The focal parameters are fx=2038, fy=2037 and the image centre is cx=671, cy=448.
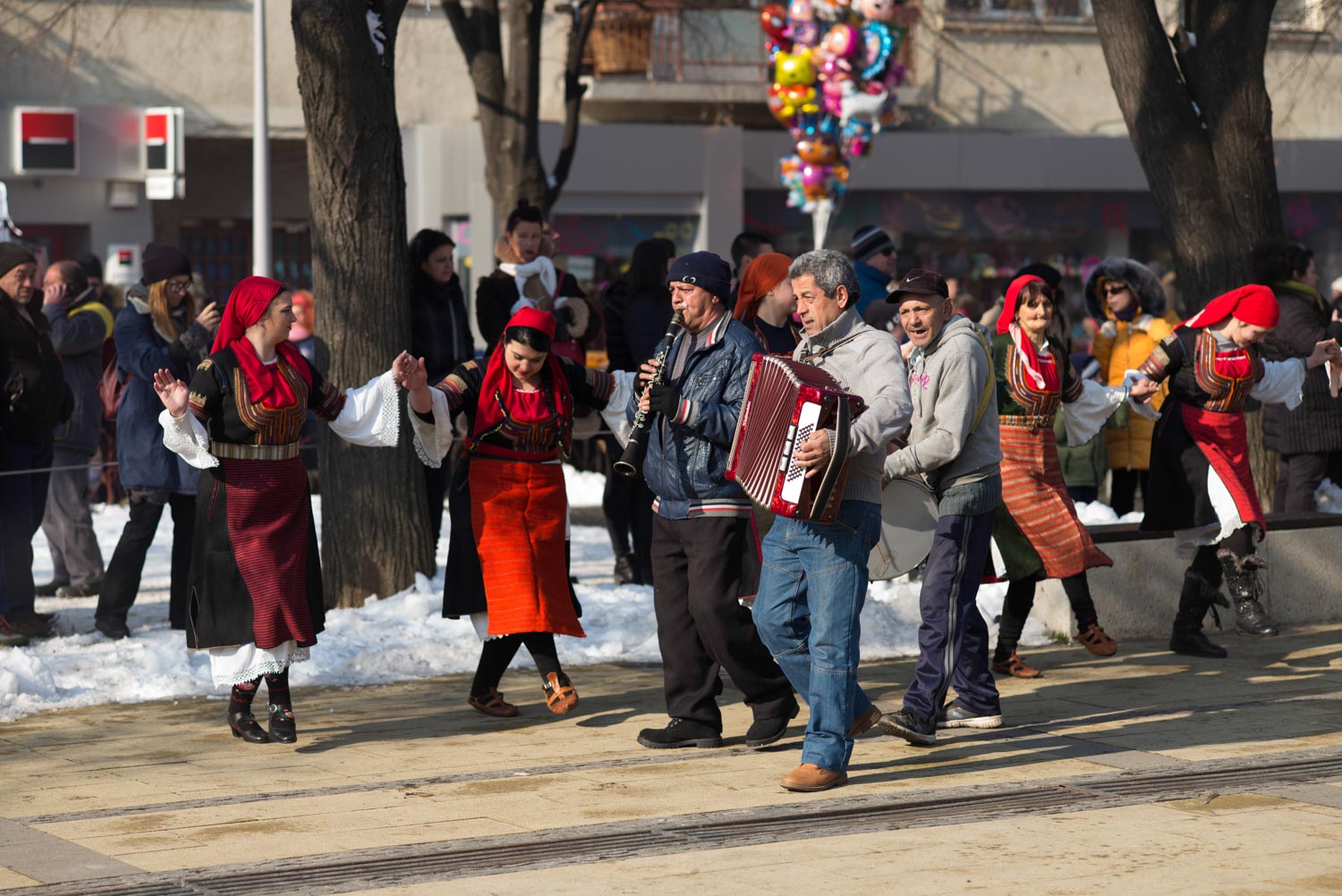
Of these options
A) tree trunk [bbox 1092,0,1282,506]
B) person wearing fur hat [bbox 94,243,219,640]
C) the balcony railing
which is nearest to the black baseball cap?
person wearing fur hat [bbox 94,243,219,640]

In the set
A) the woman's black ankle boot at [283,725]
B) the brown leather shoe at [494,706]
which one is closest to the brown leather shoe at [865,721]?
the brown leather shoe at [494,706]

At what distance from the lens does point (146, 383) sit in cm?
1039

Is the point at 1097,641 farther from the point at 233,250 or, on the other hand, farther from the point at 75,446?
the point at 233,250

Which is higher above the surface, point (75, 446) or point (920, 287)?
point (920, 287)

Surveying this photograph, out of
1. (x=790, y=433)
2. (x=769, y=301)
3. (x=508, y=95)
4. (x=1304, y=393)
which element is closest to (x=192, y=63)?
(x=508, y=95)

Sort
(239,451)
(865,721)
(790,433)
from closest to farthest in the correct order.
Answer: (790,433) → (865,721) → (239,451)

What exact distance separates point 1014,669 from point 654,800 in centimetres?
304

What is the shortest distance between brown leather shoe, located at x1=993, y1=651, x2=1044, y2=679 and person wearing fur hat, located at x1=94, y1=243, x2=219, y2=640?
4.00m

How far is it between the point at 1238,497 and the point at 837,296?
352 cm

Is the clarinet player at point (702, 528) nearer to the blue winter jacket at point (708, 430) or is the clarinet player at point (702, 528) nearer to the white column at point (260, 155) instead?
the blue winter jacket at point (708, 430)

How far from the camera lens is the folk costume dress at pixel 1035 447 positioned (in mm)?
9109

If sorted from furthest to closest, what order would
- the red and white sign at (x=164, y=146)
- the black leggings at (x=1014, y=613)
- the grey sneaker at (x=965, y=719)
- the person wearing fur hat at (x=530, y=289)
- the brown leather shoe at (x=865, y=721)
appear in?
1. the red and white sign at (x=164, y=146)
2. the person wearing fur hat at (x=530, y=289)
3. the black leggings at (x=1014, y=613)
4. the grey sneaker at (x=965, y=719)
5. the brown leather shoe at (x=865, y=721)

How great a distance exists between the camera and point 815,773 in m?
6.80

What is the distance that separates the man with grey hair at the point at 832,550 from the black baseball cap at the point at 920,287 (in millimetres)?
564
